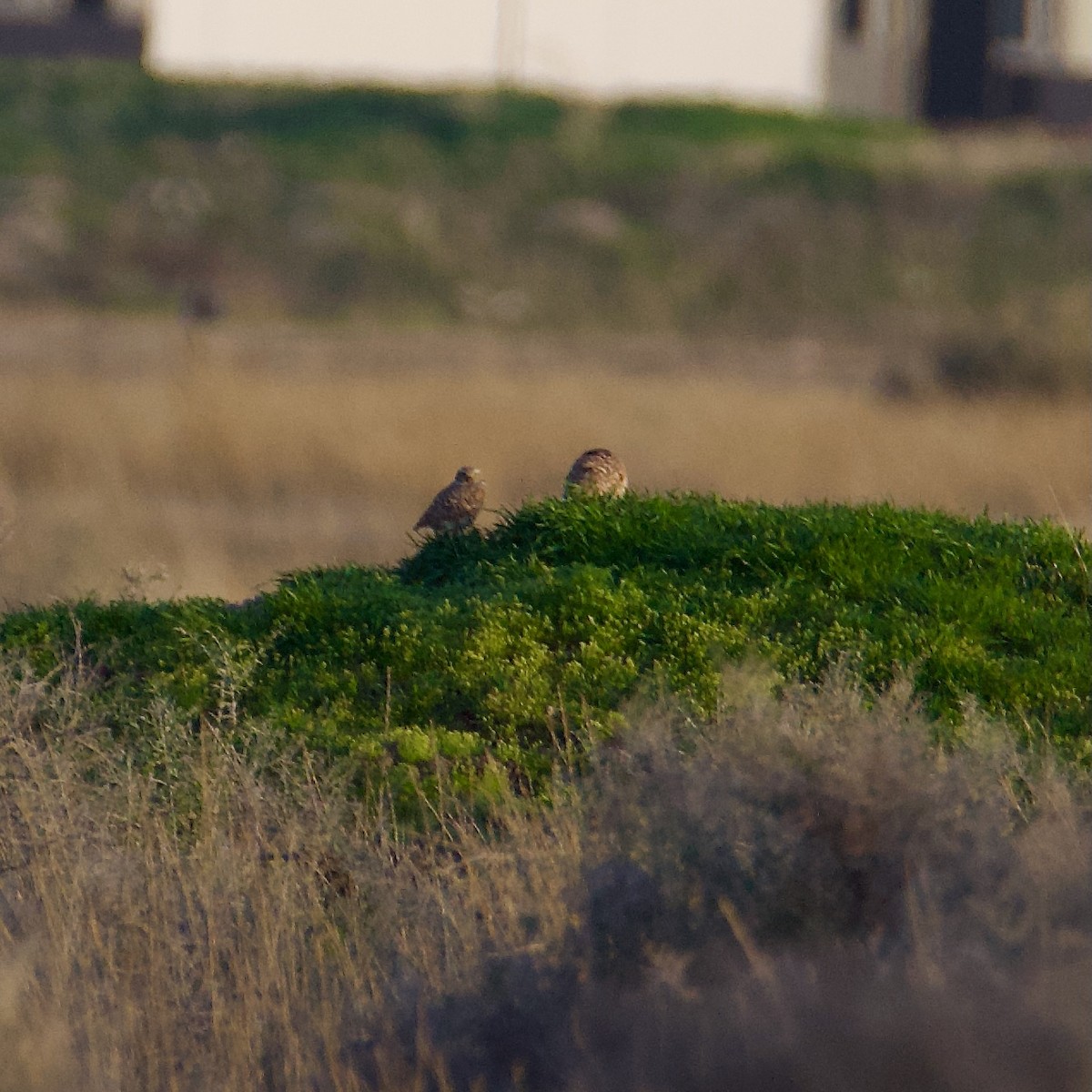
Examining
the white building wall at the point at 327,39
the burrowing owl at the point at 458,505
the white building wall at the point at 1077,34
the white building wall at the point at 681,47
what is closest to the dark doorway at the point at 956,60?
the white building wall at the point at 1077,34

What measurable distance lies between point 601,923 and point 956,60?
40988 millimetres

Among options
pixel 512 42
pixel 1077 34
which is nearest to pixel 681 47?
pixel 512 42

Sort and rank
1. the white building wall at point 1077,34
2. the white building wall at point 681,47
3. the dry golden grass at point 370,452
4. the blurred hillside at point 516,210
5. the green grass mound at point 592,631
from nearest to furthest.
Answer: the green grass mound at point 592,631 → the dry golden grass at point 370,452 → the blurred hillside at point 516,210 → the white building wall at point 681,47 → the white building wall at point 1077,34

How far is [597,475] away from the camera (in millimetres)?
8844

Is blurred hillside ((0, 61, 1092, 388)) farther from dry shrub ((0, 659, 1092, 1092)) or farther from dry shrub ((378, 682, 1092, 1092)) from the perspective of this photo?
dry shrub ((378, 682, 1092, 1092))

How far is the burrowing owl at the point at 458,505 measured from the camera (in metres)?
8.70

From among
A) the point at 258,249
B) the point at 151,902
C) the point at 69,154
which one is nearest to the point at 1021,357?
the point at 258,249

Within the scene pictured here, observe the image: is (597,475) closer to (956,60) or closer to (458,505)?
(458,505)

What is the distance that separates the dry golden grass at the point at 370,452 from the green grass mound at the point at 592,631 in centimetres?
617

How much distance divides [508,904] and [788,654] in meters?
2.40

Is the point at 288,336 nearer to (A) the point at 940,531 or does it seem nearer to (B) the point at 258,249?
(B) the point at 258,249

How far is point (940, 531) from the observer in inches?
334

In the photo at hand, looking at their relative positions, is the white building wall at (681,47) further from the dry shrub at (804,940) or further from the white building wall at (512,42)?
the dry shrub at (804,940)

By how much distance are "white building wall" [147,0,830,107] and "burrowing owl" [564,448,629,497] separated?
3139 centimetres
